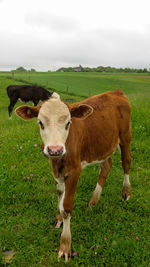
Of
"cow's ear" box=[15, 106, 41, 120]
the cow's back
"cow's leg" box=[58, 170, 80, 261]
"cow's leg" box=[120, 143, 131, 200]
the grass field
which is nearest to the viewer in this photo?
"cow's ear" box=[15, 106, 41, 120]

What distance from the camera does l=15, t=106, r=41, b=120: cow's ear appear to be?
3.01 meters

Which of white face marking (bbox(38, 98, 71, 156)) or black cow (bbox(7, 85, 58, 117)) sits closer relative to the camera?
white face marking (bbox(38, 98, 71, 156))

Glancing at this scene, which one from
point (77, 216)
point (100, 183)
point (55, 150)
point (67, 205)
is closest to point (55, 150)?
point (55, 150)

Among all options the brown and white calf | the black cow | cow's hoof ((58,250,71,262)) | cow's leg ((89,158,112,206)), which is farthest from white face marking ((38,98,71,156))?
the black cow

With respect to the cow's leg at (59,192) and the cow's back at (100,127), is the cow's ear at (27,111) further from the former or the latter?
the cow's leg at (59,192)

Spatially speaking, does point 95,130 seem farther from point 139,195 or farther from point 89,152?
point 139,195

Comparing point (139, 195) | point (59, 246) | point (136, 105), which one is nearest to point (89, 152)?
point (59, 246)

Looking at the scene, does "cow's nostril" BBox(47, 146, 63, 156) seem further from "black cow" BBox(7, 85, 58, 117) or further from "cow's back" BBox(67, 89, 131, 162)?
"black cow" BBox(7, 85, 58, 117)

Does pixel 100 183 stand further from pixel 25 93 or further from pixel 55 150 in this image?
pixel 25 93

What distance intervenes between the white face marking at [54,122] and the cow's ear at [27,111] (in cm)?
20

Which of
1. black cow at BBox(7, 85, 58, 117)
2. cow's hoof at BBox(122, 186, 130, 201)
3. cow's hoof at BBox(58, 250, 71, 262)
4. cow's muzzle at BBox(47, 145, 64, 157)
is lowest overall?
cow's hoof at BBox(58, 250, 71, 262)

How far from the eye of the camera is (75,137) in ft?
10.8

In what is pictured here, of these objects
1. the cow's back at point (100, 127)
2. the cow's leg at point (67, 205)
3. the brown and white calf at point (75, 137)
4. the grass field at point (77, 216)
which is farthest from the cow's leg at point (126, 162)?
the cow's leg at point (67, 205)

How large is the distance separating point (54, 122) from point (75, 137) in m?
0.70
